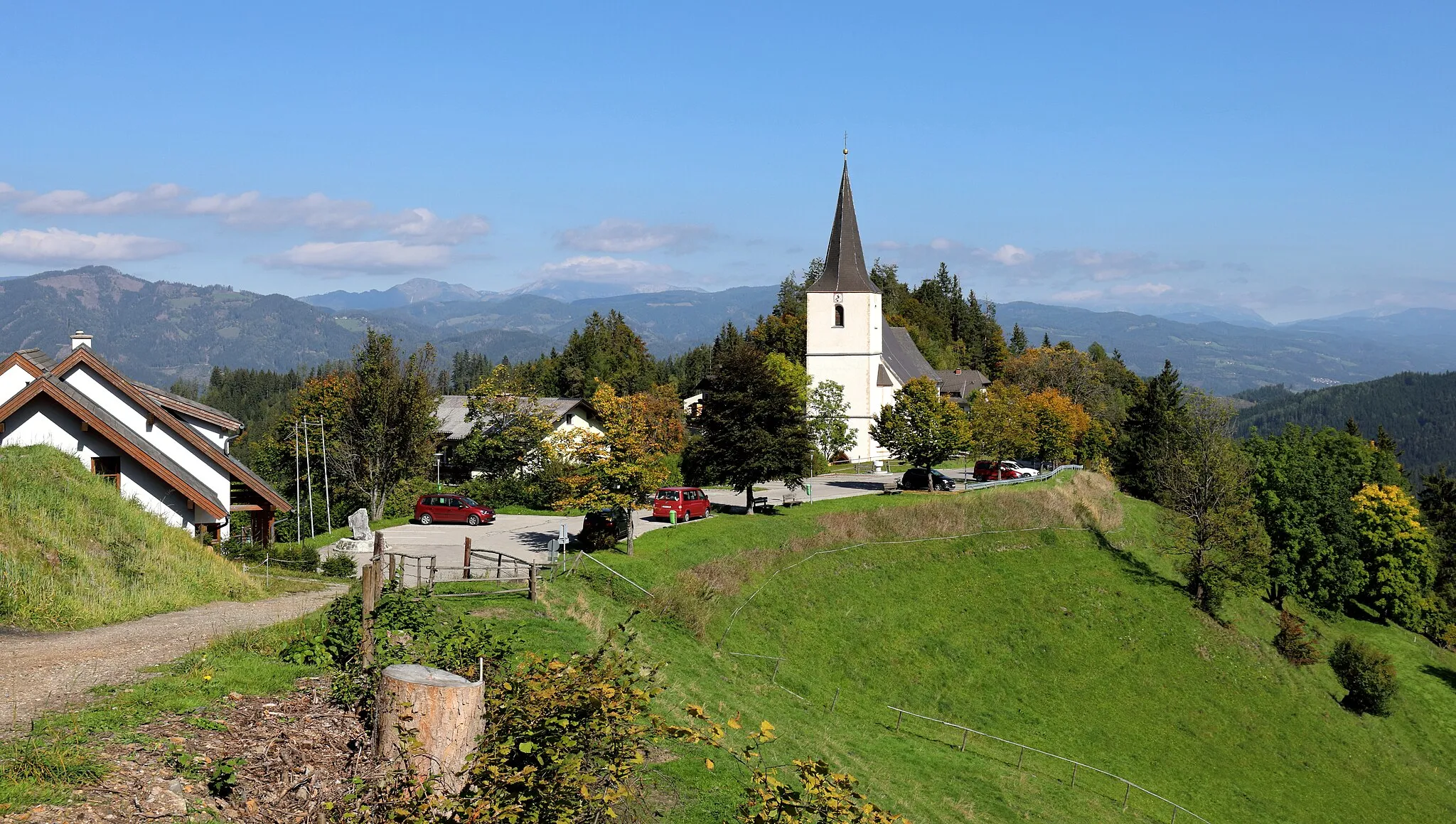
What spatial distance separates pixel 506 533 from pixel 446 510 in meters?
4.46

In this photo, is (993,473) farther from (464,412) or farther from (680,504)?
(464,412)

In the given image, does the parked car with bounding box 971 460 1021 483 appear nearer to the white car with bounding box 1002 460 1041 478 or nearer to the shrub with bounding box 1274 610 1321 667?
the white car with bounding box 1002 460 1041 478

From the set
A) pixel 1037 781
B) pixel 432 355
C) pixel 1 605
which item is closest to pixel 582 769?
pixel 1 605

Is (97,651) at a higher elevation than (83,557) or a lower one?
lower

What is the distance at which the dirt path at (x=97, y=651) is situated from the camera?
1011cm

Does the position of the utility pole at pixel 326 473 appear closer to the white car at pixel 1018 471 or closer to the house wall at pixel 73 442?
the house wall at pixel 73 442

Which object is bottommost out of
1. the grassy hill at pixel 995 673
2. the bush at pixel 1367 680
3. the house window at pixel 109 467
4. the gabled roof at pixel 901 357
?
the bush at pixel 1367 680

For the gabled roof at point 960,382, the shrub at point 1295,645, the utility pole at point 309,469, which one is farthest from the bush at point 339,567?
the gabled roof at point 960,382

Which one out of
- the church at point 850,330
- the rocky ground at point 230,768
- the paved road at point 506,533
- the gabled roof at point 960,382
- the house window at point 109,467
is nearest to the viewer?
the rocky ground at point 230,768

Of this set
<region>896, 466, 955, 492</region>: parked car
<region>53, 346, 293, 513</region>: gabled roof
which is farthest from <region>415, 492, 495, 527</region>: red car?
<region>896, 466, 955, 492</region>: parked car

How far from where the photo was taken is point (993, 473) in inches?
2175

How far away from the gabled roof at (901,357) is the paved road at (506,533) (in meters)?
26.5

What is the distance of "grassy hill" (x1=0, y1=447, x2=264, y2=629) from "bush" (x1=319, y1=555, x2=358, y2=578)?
5827 mm

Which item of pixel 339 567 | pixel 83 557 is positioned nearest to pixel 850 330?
pixel 339 567
